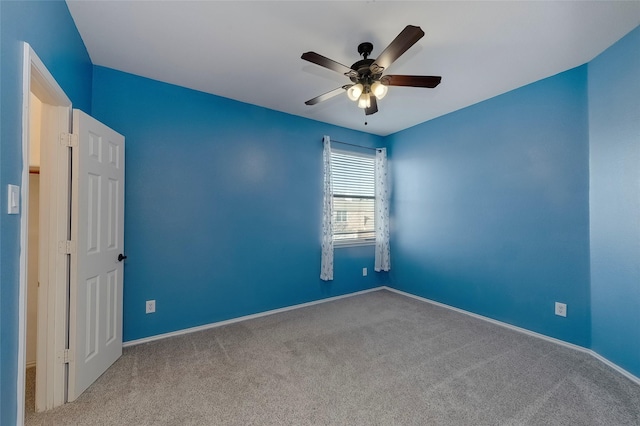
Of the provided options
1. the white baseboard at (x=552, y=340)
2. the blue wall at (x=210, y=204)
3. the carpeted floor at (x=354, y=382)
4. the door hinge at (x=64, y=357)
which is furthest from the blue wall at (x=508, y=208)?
the door hinge at (x=64, y=357)

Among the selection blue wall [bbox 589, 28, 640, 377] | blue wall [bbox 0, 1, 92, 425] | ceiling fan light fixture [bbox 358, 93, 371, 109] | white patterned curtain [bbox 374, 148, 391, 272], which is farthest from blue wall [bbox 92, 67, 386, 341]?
blue wall [bbox 589, 28, 640, 377]

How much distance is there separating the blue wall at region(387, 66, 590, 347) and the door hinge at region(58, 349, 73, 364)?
3.93 m

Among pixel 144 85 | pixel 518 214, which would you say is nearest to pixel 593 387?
pixel 518 214

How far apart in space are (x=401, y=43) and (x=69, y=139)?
231 centimetres

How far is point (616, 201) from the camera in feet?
7.09

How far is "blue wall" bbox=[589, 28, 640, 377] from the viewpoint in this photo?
6.57ft

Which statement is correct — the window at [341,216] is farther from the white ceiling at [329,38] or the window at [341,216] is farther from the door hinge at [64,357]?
the door hinge at [64,357]

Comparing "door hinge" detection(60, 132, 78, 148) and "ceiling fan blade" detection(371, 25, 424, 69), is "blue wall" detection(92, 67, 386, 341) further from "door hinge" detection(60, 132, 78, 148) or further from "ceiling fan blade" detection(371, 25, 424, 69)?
"ceiling fan blade" detection(371, 25, 424, 69)

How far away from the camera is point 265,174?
3381 millimetres

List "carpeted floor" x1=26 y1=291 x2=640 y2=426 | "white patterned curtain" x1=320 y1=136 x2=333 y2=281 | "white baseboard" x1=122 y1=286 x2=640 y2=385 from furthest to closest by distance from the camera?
"white patterned curtain" x1=320 y1=136 x2=333 y2=281
"white baseboard" x1=122 y1=286 x2=640 y2=385
"carpeted floor" x1=26 y1=291 x2=640 y2=426

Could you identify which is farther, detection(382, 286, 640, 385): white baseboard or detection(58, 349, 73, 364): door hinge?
detection(382, 286, 640, 385): white baseboard

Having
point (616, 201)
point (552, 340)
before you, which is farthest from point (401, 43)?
point (552, 340)

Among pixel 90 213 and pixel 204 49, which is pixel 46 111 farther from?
pixel 204 49

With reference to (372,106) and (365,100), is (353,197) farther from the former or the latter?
(365,100)
